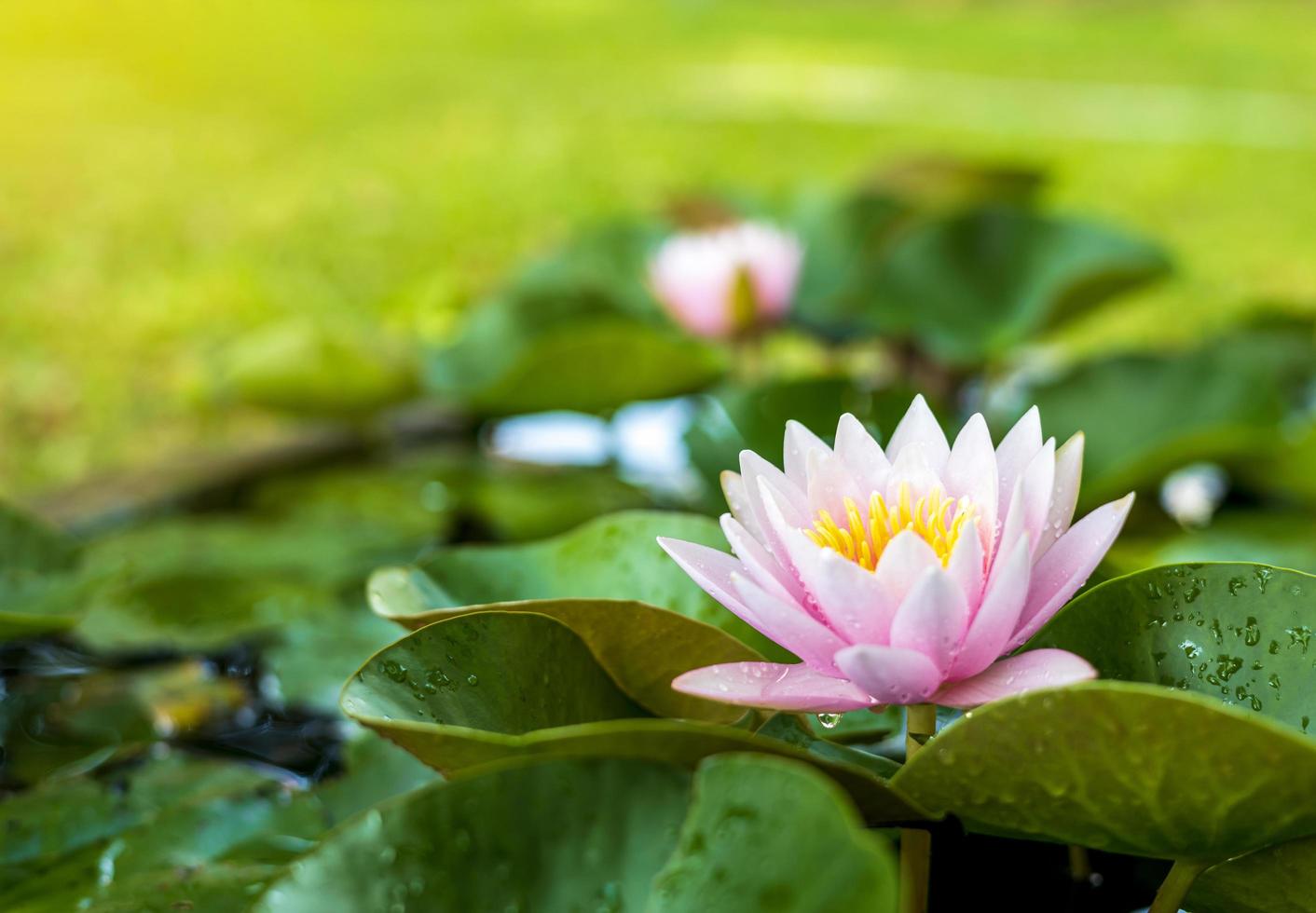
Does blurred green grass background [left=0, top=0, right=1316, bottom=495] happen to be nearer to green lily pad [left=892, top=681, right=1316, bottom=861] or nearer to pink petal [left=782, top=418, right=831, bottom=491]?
pink petal [left=782, top=418, right=831, bottom=491]

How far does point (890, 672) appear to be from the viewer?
41 centimetres

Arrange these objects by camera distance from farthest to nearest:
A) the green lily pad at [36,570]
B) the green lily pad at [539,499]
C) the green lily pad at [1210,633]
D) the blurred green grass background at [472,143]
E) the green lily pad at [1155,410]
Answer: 1. the blurred green grass background at [472,143]
2. the green lily pad at [539,499]
3. the green lily pad at [1155,410]
4. the green lily pad at [36,570]
5. the green lily pad at [1210,633]

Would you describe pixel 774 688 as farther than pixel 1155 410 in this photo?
No

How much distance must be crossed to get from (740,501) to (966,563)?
10 cm

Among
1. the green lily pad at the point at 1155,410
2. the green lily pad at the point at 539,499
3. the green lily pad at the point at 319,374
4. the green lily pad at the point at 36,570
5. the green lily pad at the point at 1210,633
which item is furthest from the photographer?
the green lily pad at the point at 319,374

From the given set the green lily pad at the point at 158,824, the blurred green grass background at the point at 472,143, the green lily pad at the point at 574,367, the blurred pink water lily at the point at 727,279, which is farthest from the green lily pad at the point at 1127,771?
the blurred green grass background at the point at 472,143

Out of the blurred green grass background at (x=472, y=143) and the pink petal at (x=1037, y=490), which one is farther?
the blurred green grass background at (x=472, y=143)

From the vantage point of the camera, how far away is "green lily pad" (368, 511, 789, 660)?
566 mm

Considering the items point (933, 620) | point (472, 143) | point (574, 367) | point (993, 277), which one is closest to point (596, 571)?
point (933, 620)

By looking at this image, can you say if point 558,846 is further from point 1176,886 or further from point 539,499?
point 539,499

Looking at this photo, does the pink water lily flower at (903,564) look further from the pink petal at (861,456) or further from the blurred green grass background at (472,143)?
the blurred green grass background at (472,143)

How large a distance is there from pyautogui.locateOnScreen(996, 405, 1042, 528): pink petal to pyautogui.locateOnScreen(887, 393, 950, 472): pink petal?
2 centimetres

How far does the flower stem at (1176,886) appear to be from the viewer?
1.45 ft

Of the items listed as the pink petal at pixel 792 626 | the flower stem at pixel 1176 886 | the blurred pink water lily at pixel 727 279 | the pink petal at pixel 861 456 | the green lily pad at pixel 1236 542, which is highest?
the blurred pink water lily at pixel 727 279
